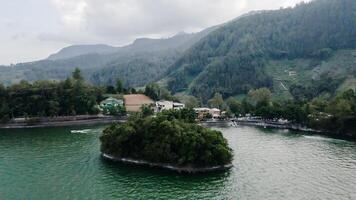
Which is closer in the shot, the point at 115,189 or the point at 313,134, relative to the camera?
the point at 115,189

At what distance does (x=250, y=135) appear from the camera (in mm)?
92688

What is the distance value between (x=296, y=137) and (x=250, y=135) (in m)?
10.3

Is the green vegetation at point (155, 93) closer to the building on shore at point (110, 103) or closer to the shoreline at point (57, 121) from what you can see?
the building on shore at point (110, 103)

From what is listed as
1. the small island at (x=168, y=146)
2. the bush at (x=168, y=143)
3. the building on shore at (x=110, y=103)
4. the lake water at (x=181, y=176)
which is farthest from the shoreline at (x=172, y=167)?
the building on shore at (x=110, y=103)

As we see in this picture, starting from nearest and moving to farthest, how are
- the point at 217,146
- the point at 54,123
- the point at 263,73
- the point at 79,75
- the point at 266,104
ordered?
the point at 217,146, the point at 54,123, the point at 266,104, the point at 79,75, the point at 263,73

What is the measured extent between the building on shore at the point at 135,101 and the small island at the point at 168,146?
67.3m

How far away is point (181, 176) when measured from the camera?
181 feet

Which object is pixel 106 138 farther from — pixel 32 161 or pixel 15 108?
pixel 15 108

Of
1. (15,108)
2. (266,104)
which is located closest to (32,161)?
(15,108)

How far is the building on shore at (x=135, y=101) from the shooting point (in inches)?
5316

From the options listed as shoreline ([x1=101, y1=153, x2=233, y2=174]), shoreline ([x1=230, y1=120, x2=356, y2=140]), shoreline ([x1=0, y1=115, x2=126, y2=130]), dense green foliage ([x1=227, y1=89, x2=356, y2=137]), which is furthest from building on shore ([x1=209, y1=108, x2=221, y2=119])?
shoreline ([x1=101, y1=153, x2=233, y2=174])

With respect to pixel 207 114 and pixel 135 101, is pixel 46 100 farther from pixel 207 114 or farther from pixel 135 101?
pixel 207 114

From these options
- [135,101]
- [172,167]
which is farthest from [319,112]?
[135,101]

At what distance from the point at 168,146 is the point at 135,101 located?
84841 mm
